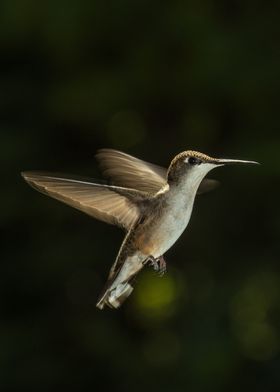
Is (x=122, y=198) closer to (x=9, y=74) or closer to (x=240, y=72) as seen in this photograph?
(x=240, y=72)

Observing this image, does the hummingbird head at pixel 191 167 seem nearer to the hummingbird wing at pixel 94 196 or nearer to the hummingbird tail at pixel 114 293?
the hummingbird wing at pixel 94 196

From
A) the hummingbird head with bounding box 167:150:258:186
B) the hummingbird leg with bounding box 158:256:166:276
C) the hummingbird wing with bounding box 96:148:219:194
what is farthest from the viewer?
the hummingbird wing with bounding box 96:148:219:194

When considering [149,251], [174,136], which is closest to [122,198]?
[149,251]

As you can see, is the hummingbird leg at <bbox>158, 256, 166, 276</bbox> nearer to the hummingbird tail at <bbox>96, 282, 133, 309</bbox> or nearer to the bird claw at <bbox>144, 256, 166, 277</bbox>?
the bird claw at <bbox>144, 256, 166, 277</bbox>

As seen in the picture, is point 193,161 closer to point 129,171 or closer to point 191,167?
point 191,167

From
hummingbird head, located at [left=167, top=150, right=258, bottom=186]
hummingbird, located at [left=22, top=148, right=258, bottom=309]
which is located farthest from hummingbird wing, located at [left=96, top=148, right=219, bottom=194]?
hummingbird head, located at [left=167, top=150, right=258, bottom=186]

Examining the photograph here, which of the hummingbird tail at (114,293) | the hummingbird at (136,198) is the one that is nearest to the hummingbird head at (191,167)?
the hummingbird at (136,198)

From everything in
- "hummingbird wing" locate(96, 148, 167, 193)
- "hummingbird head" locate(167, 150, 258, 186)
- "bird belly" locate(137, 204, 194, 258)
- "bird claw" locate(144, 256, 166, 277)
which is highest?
"hummingbird head" locate(167, 150, 258, 186)
